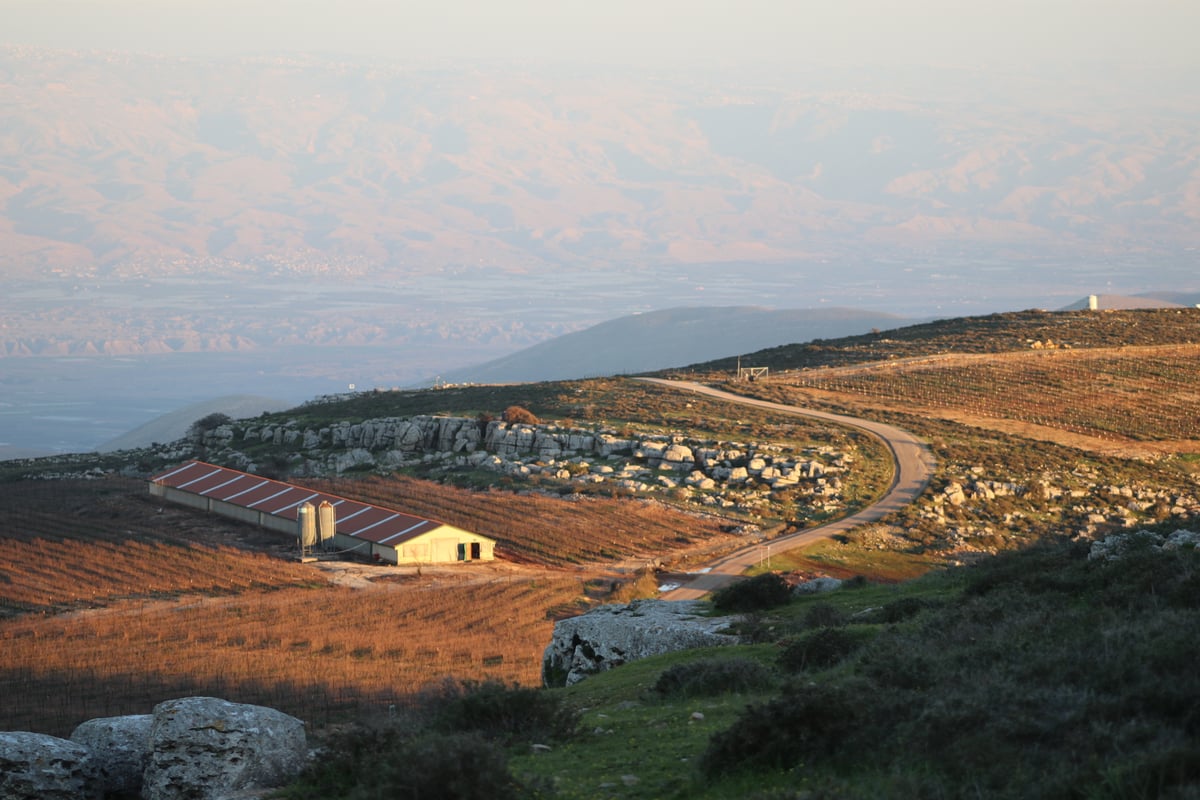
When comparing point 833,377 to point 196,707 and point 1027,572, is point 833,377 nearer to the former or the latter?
point 1027,572

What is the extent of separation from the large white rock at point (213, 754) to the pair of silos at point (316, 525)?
1139 inches

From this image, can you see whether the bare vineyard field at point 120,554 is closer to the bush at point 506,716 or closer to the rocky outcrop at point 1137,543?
the bush at point 506,716

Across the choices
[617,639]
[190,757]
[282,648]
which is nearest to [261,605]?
[282,648]

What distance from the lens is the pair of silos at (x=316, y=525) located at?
153 ft

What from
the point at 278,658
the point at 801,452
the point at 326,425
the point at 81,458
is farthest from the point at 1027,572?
the point at 81,458

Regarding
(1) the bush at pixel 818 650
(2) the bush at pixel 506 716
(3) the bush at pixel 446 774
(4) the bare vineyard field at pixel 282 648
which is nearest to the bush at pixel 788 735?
(3) the bush at pixel 446 774

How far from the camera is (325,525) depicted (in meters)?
47.2

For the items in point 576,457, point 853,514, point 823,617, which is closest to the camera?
point 823,617

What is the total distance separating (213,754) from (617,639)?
10681 mm

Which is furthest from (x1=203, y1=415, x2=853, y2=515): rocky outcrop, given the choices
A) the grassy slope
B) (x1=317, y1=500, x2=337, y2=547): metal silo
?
the grassy slope

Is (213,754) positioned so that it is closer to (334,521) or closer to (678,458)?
(334,521)

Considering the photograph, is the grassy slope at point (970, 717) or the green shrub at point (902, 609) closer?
the grassy slope at point (970, 717)

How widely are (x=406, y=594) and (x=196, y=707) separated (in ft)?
74.8

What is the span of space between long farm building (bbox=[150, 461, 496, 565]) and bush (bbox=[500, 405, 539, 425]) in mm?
16919
